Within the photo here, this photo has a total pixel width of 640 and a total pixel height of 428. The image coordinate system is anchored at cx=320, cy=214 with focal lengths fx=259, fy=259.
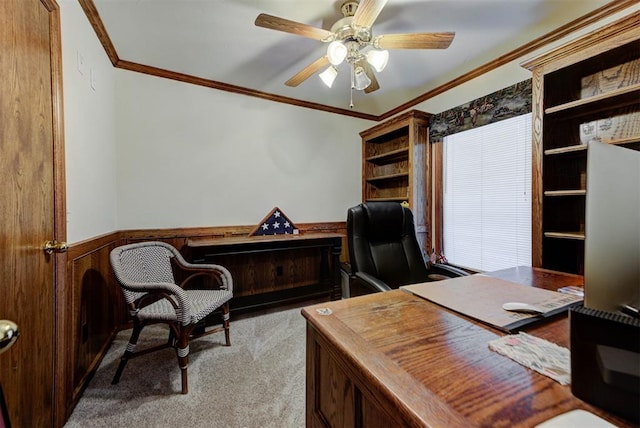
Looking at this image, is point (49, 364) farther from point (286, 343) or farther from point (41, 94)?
point (286, 343)

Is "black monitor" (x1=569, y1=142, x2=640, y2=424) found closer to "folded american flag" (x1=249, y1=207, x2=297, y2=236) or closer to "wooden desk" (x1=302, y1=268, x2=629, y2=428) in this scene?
"wooden desk" (x1=302, y1=268, x2=629, y2=428)

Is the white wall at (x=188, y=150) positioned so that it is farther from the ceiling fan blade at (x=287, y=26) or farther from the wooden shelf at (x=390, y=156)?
the ceiling fan blade at (x=287, y=26)

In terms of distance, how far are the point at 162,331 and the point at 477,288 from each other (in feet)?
8.29

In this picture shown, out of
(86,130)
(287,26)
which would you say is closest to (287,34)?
(287,26)

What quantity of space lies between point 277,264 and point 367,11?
8.15 feet

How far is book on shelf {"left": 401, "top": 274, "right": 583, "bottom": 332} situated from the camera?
0.81 m

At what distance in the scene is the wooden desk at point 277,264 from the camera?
2.57m

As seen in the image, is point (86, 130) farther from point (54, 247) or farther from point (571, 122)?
point (571, 122)

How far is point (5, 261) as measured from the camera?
34.3 inches

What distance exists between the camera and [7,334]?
54 cm

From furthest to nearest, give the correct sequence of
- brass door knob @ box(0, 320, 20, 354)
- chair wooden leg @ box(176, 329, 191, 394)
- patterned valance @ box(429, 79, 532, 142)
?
patterned valance @ box(429, 79, 532, 142) → chair wooden leg @ box(176, 329, 191, 394) → brass door knob @ box(0, 320, 20, 354)

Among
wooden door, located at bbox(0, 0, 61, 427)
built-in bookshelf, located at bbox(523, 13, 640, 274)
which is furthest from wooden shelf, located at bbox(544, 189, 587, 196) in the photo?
wooden door, located at bbox(0, 0, 61, 427)

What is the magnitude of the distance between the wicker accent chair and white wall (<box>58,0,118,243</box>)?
34 centimetres

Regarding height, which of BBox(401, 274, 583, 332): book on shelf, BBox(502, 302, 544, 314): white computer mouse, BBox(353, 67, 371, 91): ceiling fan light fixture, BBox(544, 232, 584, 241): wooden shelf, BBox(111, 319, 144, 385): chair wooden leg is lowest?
BBox(111, 319, 144, 385): chair wooden leg
